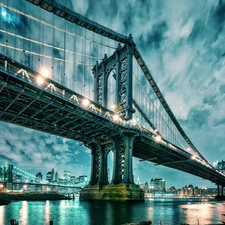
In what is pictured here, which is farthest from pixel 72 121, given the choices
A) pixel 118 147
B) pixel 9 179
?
pixel 9 179

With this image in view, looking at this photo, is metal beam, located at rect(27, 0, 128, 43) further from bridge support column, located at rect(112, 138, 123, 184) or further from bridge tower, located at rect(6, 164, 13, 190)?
bridge tower, located at rect(6, 164, 13, 190)

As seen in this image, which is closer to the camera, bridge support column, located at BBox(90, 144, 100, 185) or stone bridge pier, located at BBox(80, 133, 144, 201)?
stone bridge pier, located at BBox(80, 133, 144, 201)

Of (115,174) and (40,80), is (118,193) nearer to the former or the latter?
(115,174)

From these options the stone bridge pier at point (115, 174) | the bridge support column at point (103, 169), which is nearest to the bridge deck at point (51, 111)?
the stone bridge pier at point (115, 174)

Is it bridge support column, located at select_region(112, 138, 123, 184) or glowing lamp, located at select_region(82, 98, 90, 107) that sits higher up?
glowing lamp, located at select_region(82, 98, 90, 107)

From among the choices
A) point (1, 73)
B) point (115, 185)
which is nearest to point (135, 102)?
point (115, 185)

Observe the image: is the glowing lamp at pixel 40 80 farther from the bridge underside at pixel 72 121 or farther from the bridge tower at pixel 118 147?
the bridge tower at pixel 118 147

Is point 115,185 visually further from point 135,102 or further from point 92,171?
point 135,102

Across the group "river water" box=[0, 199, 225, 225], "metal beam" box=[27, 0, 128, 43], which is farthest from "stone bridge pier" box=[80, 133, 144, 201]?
"metal beam" box=[27, 0, 128, 43]
